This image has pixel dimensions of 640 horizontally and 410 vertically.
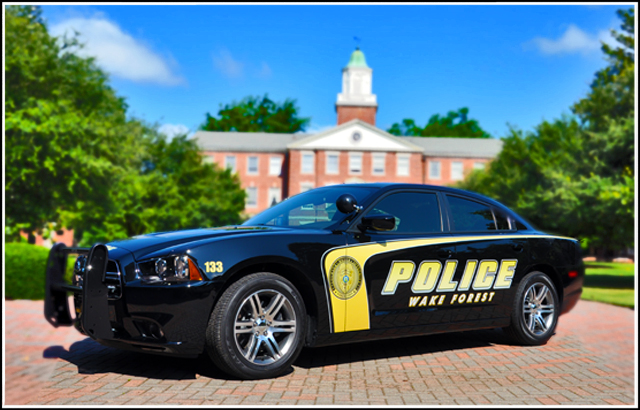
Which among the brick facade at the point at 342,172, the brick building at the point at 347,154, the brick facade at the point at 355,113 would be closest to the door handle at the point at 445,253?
the brick building at the point at 347,154

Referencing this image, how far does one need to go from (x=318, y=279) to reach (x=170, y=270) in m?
1.23

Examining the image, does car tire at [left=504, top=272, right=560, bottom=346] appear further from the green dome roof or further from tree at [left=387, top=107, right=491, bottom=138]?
tree at [left=387, top=107, right=491, bottom=138]

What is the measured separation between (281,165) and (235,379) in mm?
60156

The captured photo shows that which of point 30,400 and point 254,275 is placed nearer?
point 30,400

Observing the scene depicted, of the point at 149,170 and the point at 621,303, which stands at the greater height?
the point at 149,170

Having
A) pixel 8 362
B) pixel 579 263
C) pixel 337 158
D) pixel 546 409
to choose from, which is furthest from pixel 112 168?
pixel 337 158

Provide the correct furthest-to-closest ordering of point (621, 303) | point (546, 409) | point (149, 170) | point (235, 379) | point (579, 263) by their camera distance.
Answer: point (149, 170) → point (621, 303) → point (579, 263) → point (235, 379) → point (546, 409)

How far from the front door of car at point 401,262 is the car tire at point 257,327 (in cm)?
54

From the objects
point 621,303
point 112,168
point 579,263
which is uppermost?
point 112,168

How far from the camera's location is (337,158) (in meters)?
61.5

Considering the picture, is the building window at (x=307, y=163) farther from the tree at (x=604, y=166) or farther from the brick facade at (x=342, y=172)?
the tree at (x=604, y=166)

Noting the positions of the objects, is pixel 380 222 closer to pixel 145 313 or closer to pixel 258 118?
pixel 145 313

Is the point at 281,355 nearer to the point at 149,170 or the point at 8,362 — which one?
the point at 8,362

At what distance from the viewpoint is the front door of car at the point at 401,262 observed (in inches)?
204
